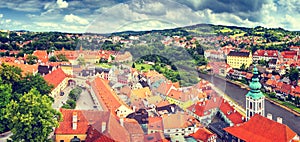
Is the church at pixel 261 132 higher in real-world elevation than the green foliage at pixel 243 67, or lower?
lower

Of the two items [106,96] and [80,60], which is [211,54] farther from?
[106,96]

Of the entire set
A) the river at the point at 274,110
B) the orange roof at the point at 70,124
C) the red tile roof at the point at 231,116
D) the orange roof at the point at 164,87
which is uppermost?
the orange roof at the point at 164,87

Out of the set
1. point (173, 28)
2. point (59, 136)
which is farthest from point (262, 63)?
point (173, 28)

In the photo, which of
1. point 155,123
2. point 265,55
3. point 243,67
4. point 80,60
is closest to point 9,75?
point 80,60

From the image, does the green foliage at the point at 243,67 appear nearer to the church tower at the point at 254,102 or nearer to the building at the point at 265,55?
the building at the point at 265,55

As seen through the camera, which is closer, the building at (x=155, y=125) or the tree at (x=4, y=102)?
the building at (x=155, y=125)

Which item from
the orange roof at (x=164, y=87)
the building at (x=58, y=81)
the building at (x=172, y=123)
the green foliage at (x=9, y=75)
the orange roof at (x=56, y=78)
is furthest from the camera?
the orange roof at (x=56, y=78)

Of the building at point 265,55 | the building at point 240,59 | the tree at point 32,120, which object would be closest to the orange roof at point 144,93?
the tree at point 32,120
